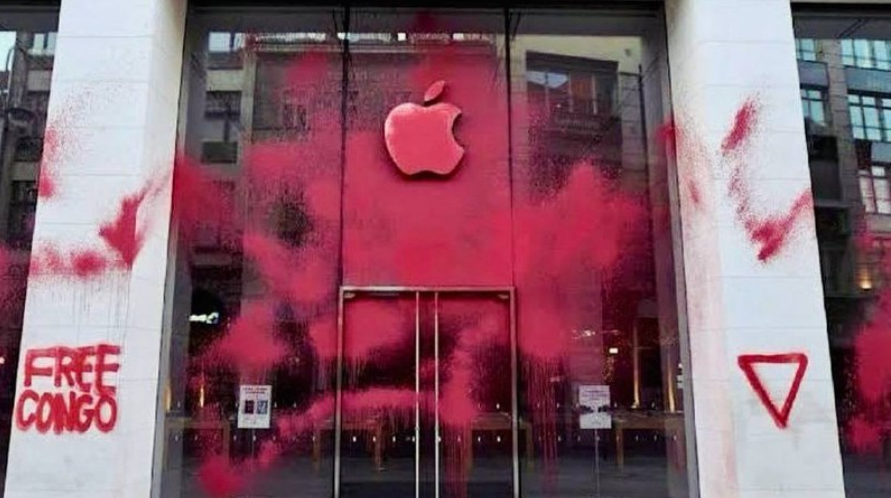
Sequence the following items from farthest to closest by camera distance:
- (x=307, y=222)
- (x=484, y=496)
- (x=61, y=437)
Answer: (x=307, y=222) < (x=484, y=496) < (x=61, y=437)

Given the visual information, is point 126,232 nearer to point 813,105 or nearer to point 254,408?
point 254,408

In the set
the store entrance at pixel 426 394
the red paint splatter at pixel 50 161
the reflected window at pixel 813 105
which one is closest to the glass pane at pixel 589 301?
the store entrance at pixel 426 394

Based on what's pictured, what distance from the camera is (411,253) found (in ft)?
29.1

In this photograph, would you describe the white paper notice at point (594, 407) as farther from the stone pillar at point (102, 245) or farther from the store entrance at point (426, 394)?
the stone pillar at point (102, 245)

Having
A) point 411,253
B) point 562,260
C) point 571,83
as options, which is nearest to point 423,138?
point 411,253

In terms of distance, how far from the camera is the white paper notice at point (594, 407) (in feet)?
27.7

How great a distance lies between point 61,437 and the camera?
7.41 m

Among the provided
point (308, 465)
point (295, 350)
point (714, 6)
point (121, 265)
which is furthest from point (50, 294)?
point (714, 6)

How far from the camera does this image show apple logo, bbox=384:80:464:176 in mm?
9016

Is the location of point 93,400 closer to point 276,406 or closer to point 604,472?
point 276,406

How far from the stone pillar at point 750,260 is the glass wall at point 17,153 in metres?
7.43

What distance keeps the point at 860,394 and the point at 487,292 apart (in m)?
4.34

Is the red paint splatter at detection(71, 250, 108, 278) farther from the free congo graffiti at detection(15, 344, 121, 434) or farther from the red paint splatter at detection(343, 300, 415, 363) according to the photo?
the red paint splatter at detection(343, 300, 415, 363)

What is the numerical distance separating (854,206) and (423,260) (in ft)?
17.2
